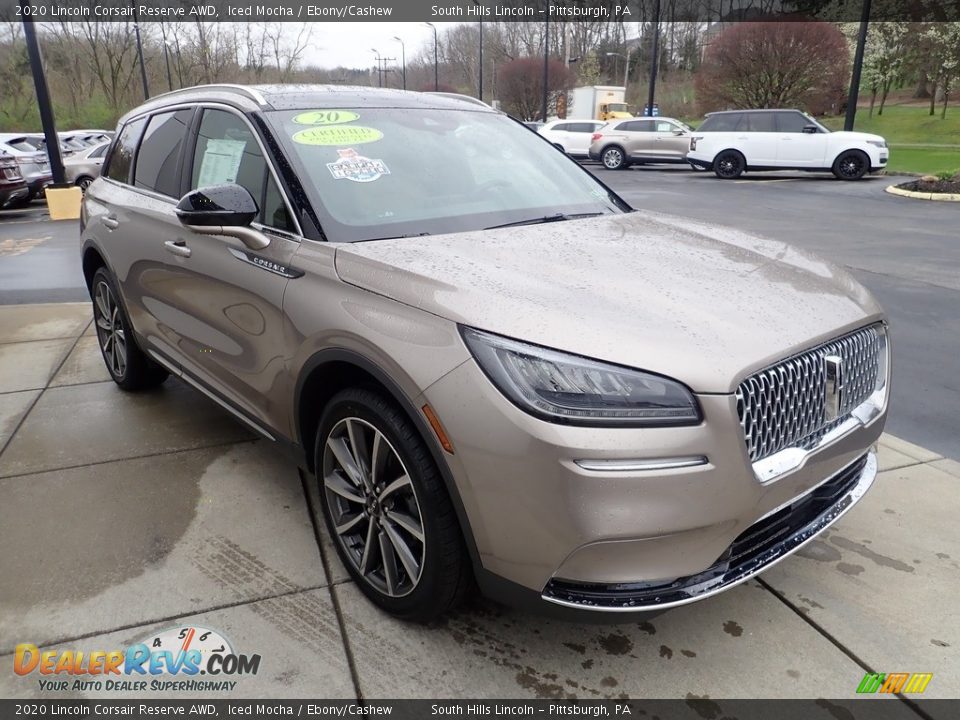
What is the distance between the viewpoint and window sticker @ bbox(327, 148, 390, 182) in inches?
114

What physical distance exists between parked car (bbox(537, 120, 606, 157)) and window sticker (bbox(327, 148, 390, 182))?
25.1 m

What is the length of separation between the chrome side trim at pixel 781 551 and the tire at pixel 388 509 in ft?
1.24

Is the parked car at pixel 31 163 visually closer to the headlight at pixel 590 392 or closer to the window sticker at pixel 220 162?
the window sticker at pixel 220 162

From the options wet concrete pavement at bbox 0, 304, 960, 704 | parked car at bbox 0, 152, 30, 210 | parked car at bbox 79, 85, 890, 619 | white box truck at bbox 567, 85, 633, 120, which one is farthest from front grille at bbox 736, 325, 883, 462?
white box truck at bbox 567, 85, 633, 120

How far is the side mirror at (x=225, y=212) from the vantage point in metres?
2.78

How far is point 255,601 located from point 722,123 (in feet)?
67.3

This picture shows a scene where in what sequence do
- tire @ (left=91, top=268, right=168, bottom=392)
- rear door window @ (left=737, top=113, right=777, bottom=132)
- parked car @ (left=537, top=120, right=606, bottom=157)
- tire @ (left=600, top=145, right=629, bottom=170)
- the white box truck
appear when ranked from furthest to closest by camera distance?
the white box truck, parked car @ (left=537, top=120, right=606, bottom=157), tire @ (left=600, top=145, right=629, bottom=170), rear door window @ (left=737, top=113, right=777, bottom=132), tire @ (left=91, top=268, right=168, bottom=392)

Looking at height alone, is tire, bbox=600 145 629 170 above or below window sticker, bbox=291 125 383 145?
below

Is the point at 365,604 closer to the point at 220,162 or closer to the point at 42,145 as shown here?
the point at 220,162

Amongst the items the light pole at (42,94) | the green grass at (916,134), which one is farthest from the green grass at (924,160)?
the light pole at (42,94)

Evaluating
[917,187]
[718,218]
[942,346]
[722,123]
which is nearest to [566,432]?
[942,346]

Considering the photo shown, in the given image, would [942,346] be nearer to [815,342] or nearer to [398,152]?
[815,342]

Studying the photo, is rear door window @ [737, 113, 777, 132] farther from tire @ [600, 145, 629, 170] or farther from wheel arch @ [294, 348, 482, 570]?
wheel arch @ [294, 348, 482, 570]

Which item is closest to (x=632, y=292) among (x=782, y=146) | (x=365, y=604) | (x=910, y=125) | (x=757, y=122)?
(x=365, y=604)
